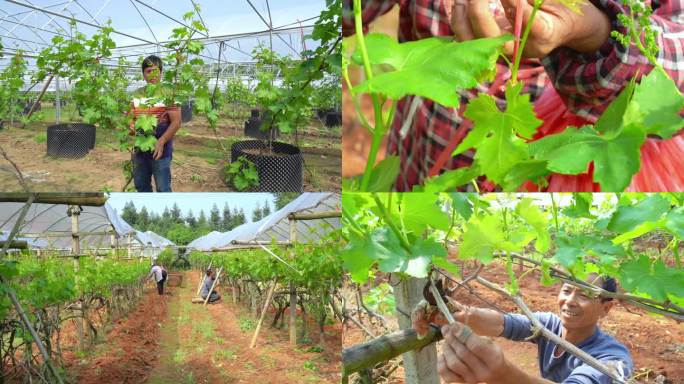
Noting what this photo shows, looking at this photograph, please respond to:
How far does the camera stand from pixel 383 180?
0.20 metres

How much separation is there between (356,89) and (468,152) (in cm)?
18

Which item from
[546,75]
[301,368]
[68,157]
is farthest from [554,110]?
[301,368]

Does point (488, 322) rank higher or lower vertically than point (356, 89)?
lower

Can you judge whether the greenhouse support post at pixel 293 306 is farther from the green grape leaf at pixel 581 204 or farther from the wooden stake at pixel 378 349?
the green grape leaf at pixel 581 204

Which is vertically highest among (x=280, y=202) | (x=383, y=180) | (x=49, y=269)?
(x=383, y=180)

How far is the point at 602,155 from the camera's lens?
0.53 feet

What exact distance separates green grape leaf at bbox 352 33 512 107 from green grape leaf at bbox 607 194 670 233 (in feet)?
0.63

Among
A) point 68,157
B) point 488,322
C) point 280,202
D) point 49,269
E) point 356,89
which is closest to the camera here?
point 356,89

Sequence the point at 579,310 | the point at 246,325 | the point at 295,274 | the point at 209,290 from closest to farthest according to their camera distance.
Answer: the point at 579,310, the point at 295,274, the point at 246,325, the point at 209,290

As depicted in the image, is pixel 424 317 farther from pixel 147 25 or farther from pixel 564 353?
pixel 147 25

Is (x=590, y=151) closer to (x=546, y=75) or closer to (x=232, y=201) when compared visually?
(x=546, y=75)

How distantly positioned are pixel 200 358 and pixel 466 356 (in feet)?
6.41

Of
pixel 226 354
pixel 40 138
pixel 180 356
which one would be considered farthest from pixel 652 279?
pixel 180 356

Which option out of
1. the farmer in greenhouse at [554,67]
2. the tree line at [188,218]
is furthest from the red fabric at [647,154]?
the tree line at [188,218]
